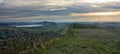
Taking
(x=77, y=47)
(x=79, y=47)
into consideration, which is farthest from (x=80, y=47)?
(x=77, y=47)

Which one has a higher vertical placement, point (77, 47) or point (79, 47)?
point (77, 47)

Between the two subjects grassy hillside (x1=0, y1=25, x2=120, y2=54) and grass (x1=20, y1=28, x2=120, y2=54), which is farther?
grass (x1=20, y1=28, x2=120, y2=54)

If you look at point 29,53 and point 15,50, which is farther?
point 29,53

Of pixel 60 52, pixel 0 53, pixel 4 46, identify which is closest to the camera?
pixel 0 53

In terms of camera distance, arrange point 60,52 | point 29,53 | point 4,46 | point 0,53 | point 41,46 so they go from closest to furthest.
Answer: point 0,53
point 4,46
point 29,53
point 60,52
point 41,46

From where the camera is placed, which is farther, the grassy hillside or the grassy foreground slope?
the grassy foreground slope

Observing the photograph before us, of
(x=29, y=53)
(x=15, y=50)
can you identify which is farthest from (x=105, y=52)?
(x=15, y=50)

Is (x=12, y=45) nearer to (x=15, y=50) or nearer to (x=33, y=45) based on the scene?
(x=15, y=50)

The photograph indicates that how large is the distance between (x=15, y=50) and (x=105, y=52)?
1111 centimetres

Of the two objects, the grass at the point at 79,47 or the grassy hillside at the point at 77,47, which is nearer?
the grassy hillside at the point at 77,47

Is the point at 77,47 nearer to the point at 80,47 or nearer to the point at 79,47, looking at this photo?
the point at 79,47

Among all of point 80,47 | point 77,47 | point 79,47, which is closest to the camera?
point 77,47

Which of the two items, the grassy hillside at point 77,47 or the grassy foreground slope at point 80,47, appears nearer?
the grassy hillside at point 77,47

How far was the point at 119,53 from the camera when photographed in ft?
90.5
